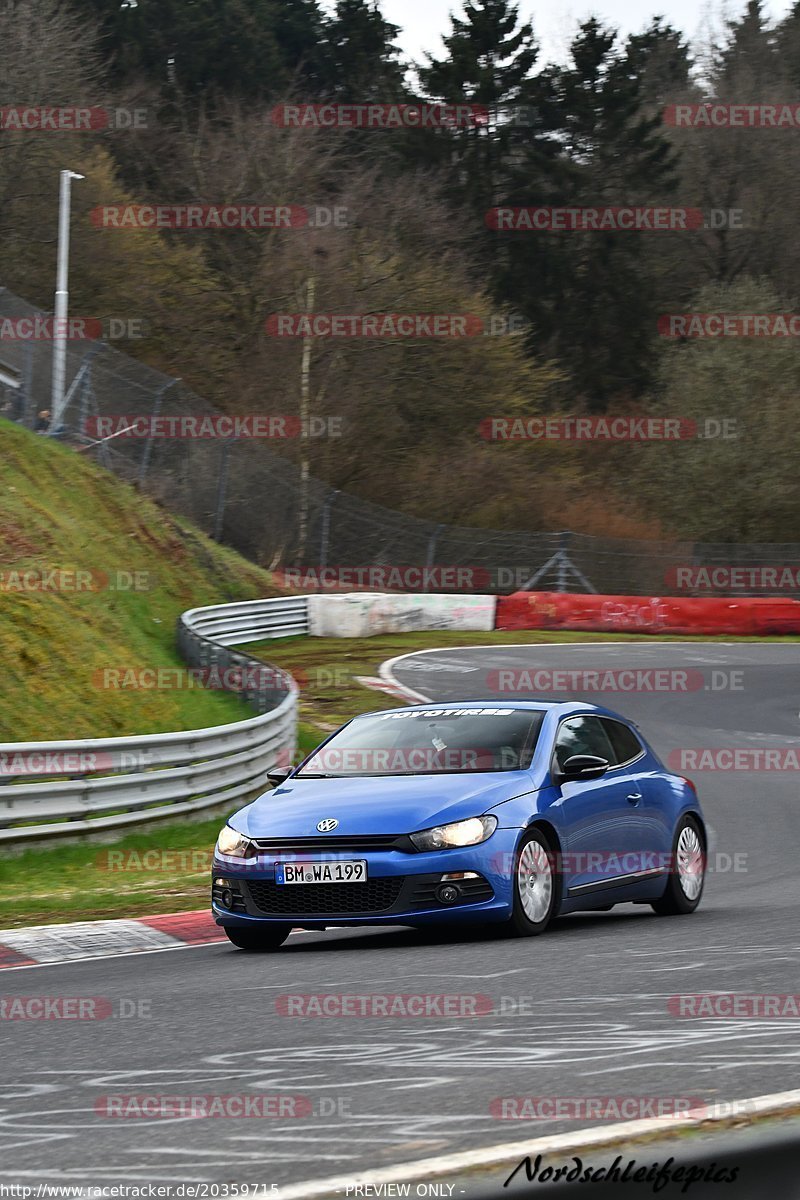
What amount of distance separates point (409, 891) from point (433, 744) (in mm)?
1358

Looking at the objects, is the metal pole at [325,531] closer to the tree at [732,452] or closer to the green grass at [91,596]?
the green grass at [91,596]

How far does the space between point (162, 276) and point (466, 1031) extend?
49.3 meters

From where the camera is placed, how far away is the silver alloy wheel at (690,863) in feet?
36.6

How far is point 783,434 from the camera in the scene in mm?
51438

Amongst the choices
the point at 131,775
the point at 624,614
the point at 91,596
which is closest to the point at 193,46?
the point at 624,614

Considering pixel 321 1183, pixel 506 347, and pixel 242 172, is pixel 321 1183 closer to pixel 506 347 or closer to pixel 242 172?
pixel 506 347

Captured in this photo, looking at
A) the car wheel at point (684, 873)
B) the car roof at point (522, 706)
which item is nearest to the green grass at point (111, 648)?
the car roof at point (522, 706)

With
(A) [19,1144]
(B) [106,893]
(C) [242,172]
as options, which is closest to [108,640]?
(B) [106,893]

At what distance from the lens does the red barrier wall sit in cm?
3794

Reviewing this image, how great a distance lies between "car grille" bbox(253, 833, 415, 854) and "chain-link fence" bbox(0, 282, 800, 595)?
2801cm

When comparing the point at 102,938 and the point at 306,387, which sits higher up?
the point at 306,387

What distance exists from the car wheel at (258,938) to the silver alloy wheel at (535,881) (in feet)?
4.42

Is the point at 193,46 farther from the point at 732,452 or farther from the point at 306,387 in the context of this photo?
the point at 732,452

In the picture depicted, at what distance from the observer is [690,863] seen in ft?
37.1
